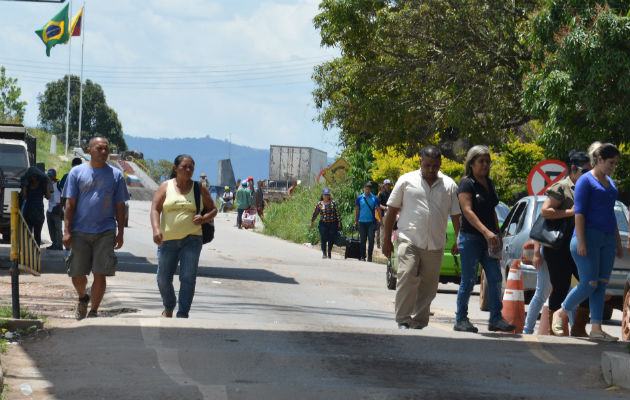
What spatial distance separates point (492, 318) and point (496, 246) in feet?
2.84

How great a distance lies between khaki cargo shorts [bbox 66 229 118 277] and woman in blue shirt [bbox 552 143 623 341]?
458 cm

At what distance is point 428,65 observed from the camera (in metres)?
27.3

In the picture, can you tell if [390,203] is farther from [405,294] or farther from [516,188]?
[516,188]

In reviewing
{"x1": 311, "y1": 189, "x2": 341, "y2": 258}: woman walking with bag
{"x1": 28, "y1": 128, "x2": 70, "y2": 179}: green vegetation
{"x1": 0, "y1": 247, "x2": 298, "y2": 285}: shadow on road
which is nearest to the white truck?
{"x1": 0, "y1": 247, "x2": 298, "y2": 285}: shadow on road

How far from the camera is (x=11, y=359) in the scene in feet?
27.9

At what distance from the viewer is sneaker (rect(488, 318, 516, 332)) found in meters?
10.3

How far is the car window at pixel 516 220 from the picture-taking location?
48.0 feet

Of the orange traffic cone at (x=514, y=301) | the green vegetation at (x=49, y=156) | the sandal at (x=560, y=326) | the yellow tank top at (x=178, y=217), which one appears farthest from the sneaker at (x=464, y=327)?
the green vegetation at (x=49, y=156)

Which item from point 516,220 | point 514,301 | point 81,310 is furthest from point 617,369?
point 516,220

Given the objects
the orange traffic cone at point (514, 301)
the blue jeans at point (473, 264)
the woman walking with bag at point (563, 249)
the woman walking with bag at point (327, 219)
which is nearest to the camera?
the blue jeans at point (473, 264)

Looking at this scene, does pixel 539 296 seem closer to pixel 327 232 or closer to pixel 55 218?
pixel 55 218

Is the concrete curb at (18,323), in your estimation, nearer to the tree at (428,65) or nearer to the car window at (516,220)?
the car window at (516,220)

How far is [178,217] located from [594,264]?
3980 millimetres

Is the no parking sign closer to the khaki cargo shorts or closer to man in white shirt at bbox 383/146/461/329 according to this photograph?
man in white shirt at bbox 383/146/461/329
